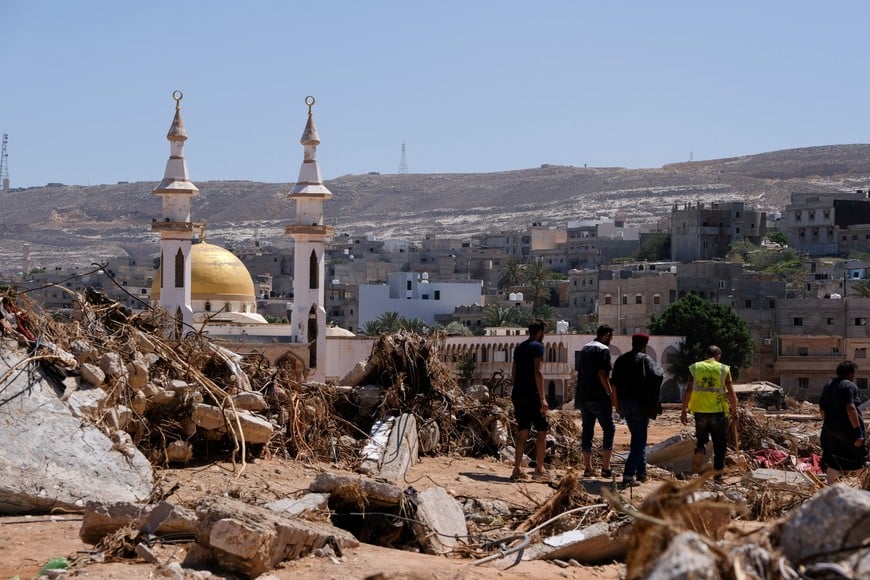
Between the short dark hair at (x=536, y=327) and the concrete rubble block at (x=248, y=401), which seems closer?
the short dark hair at (x=536, y=327)

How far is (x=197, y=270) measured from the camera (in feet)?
156

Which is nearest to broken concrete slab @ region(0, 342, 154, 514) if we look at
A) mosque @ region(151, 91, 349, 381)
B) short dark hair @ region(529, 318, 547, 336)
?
short dark hair @ region(529, 318, 547, 336)

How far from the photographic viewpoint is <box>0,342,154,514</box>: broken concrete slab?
9562 mm

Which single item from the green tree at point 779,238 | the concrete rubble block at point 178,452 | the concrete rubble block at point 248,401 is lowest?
the green tree at point 779,238

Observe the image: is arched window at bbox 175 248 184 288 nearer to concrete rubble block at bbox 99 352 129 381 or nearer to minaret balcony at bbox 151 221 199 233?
minaret balcony at bbox 151 221 199 233

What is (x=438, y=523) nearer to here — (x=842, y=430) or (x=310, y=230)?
(x=842, y=430)

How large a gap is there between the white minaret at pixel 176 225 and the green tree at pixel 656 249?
221ft

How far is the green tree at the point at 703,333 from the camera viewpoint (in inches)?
2176

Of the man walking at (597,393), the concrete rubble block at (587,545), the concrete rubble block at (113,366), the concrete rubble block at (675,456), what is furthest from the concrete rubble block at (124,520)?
the concrete rubble block at (675,456)

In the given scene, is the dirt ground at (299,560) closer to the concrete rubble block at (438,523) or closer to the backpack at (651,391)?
the concrete rubble block at (438,523)

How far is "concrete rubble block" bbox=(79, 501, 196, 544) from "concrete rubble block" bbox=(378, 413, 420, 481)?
347cm

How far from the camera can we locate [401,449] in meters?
12.6

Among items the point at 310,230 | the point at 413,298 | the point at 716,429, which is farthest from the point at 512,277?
the point at 716,429

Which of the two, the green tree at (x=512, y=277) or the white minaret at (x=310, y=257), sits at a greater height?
the white minaret at (x=310, y=257)
